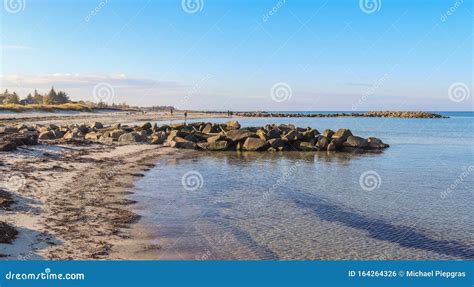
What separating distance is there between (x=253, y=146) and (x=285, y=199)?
59.5 ft

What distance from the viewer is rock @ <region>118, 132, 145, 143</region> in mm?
35312

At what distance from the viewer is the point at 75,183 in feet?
53.7

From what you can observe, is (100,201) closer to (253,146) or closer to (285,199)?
(285,199)

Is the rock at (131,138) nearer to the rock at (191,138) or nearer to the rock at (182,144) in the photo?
the rock at (182,144)

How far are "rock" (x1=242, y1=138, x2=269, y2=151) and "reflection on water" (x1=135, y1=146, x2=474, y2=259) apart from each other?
947 cm

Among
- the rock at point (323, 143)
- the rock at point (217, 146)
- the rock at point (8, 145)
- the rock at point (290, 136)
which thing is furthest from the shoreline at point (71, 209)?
the rock at point (323, 143)

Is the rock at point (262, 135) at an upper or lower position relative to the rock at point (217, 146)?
upper

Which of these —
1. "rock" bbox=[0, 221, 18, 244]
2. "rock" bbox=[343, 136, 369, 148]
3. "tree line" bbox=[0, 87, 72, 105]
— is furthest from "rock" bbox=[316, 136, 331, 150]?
"tree line" bbox=[0, 87, 72, 105]

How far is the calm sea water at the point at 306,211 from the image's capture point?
404 inches

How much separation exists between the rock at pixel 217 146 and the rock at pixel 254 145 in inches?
59.6

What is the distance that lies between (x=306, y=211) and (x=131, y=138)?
24495mm

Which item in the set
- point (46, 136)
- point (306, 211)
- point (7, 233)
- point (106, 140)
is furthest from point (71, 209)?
point (106, 140)

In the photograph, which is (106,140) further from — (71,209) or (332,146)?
(71,209)

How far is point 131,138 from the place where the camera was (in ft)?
117
